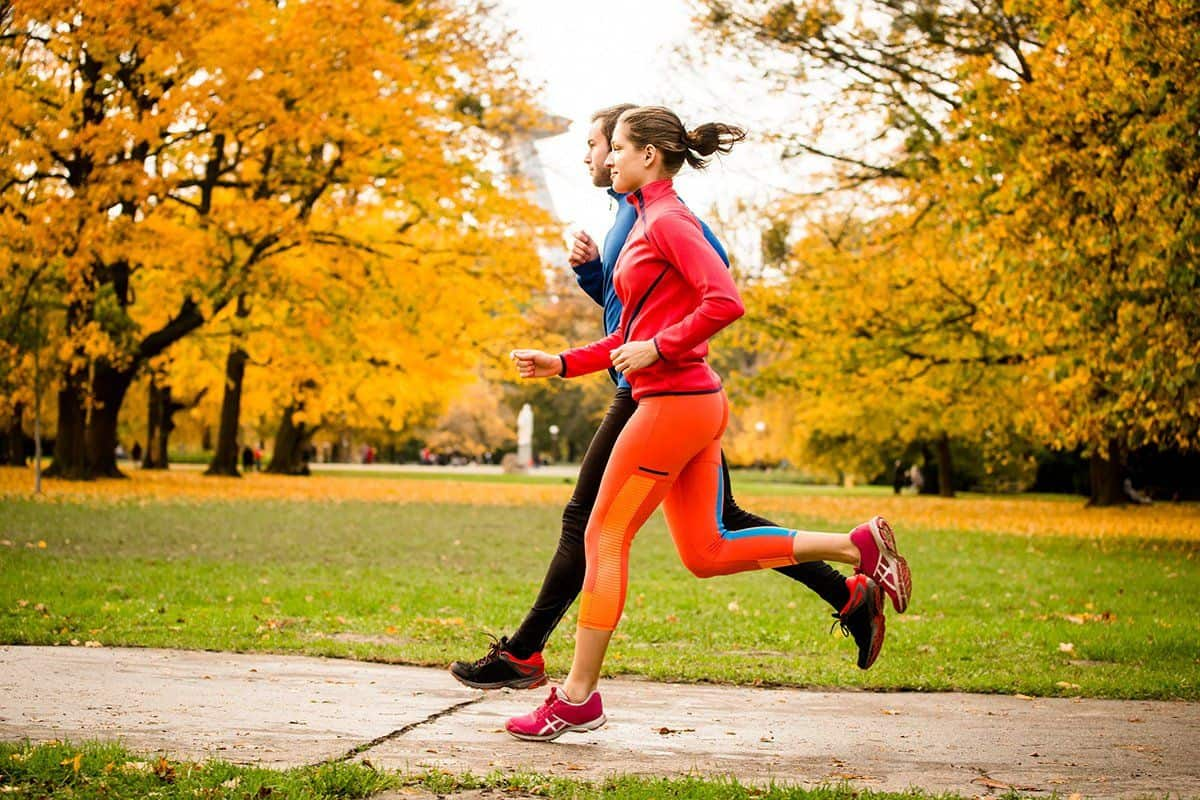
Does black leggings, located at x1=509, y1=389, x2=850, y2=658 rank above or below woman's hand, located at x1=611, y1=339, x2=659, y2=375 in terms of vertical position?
below

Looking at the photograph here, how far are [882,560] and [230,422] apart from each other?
33.8 metres

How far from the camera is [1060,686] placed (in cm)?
593

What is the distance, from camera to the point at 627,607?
368 inches

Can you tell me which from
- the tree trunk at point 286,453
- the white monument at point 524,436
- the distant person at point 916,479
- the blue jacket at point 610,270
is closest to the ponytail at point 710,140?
the blue jacket at point 610,270

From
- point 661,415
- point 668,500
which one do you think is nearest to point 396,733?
point 668,500

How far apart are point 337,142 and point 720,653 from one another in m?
20.7

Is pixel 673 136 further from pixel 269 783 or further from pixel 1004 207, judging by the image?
pixel 1004 207

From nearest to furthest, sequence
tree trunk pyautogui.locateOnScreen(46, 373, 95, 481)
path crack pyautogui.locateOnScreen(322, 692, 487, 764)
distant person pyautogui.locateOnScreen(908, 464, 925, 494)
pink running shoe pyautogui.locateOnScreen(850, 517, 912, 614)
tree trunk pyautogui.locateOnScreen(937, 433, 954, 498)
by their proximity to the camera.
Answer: path crack pyautogui.locateOnScreen(322, 692, 487, 764), pink running shoe pyautogui.locateOnScreen(850, 517, 912, 614), tree trunk pyautogui.locateOnScreen(46, 373, 95, 481), tree trunk pyautogui.locateOnScreen(937, 433, 954, 498), distant person pyautogui.locateOnScreen(908, 464, 925, 494)

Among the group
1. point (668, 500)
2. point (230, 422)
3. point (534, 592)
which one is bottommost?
point (534, 592)

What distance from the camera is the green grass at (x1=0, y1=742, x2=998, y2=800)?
11.4ft

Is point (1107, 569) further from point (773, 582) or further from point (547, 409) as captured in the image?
point (547, 409)

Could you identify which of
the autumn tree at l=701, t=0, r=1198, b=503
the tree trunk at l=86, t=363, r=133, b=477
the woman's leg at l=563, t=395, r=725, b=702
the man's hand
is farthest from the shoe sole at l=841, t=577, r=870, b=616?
the tree trunk at l=86, t=363, r=133, b=477

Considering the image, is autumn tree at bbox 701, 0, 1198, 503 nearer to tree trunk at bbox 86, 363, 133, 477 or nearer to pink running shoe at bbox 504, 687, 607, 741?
pink running shoe at bbox 504, 687, 607, 741

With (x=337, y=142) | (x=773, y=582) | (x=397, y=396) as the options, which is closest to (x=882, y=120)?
(x=337, y=142)
